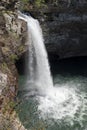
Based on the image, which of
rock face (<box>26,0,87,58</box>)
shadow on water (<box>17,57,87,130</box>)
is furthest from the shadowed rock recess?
shadow on water (<box>17,57,87,130</box>)

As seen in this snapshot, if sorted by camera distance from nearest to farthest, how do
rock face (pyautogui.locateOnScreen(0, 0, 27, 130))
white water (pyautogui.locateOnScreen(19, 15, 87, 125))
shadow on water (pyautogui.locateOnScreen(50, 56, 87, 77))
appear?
rock face (pyautogui.locateOnScreen(0, 0, 27, 130)), white water (pyautogui.locateOnScreen(19, 15, 87, 125)), shadow on water (pyautogui.locateOnScreen(50, 56, 87, 77))

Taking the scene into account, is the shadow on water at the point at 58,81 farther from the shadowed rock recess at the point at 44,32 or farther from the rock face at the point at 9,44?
the rock face at the point at 9,44

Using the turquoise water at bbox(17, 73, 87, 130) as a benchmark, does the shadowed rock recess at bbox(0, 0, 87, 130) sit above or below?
above

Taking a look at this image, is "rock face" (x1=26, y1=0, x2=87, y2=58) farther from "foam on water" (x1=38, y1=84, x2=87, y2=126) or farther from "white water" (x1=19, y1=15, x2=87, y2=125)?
"foam on water" (x1=38, y1=84, x2=87, y2=126)

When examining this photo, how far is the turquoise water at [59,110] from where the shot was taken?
19031mm

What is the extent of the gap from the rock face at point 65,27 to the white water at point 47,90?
2.10 metres

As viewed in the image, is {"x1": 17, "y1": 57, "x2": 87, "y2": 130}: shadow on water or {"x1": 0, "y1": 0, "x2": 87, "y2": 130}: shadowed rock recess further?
{"x1": 17, "y1": 57, "x2": 87, "y2": 130}: shadow on water

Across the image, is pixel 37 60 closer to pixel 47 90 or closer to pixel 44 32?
pixel 47 90

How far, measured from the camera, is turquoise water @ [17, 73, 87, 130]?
62.4 ft

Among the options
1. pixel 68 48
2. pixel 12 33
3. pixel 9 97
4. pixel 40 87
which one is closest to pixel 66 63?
pixel 68 48

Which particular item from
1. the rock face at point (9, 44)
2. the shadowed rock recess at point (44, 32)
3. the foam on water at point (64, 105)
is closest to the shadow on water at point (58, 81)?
the foam on water at point (64, 105)

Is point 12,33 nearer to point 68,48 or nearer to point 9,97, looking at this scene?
point 9,97

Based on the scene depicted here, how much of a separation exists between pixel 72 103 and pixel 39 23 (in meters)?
6.67

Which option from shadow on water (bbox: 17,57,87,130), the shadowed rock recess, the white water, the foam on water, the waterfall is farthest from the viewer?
the waterfall
